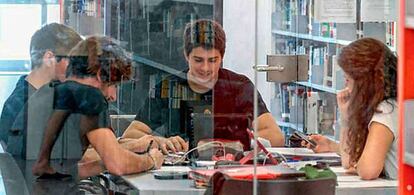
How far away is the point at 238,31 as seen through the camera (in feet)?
12.0

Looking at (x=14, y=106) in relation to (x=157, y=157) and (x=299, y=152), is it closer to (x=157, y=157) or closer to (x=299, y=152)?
(x=157, y=157)

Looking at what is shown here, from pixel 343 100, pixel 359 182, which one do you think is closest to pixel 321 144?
pixel 343 100

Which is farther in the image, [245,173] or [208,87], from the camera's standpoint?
[208,87]

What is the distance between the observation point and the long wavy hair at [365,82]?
369cm

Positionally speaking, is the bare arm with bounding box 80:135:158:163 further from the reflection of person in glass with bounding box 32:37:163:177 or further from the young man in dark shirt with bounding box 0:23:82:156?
the young man in dark shirt with bounding box 0:23:82:156

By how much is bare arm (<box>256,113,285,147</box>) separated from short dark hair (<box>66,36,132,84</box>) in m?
0.59

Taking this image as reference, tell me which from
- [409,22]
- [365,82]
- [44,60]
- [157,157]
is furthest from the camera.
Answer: [365,82]

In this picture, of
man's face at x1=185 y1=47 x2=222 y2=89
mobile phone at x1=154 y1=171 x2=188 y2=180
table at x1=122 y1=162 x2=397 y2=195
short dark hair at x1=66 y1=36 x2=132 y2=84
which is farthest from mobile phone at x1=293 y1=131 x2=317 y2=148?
short dark hair at x1=66 y1=36 x2=132 y2=84

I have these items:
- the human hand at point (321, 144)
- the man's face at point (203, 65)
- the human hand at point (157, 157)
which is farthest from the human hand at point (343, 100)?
the human hand at point (157, 157)

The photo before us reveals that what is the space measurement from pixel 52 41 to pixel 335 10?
1225mm

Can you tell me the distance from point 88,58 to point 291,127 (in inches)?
36.7

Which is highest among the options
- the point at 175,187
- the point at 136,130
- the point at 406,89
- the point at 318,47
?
the point at 318,47

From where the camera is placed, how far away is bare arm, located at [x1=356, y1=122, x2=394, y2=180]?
11.8ft

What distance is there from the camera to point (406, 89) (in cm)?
227
